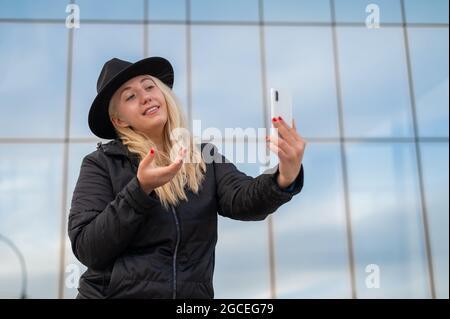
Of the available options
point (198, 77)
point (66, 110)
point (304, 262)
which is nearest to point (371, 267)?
point (304, 262)

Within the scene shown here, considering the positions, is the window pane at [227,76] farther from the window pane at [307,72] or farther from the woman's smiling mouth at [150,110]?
the woman's smiling mouth at [150,110]

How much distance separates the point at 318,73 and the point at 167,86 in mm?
5600

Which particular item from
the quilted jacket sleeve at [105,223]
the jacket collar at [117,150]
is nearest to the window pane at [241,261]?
the jacket collar at [117,150]

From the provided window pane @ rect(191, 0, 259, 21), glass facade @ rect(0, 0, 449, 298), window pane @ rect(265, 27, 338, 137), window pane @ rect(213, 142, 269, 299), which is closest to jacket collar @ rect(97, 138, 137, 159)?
glass facade @ rect(0, 0, 449, 298)

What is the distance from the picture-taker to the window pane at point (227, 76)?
6.78m

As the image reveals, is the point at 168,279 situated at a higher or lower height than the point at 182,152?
lower

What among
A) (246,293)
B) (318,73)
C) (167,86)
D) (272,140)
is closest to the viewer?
(272,140)

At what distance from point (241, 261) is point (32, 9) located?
3732 millimetres

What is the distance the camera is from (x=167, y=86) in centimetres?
156

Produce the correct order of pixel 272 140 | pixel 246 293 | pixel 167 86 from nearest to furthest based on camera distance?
pixel 272 140, pixel 167 86, pixel 246 293

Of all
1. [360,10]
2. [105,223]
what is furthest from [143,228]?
[360,10]

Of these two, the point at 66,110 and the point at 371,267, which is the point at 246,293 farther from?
the point at 66,110

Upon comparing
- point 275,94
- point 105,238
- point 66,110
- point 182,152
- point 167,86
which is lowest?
point 105,238

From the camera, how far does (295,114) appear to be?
23.2 feet
